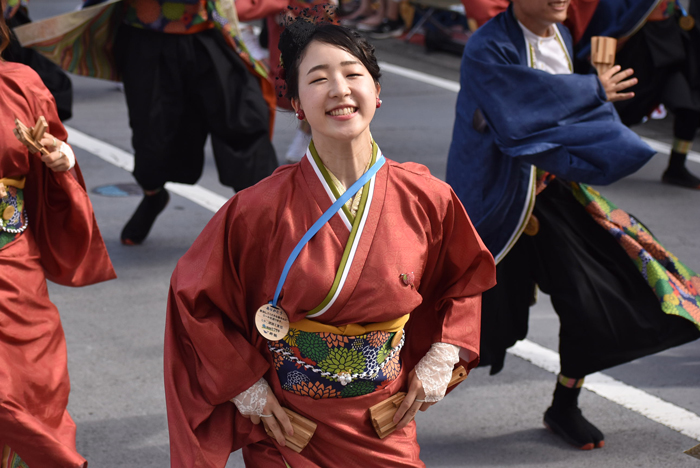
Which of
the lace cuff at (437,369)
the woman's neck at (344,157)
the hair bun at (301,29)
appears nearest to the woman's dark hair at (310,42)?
the hair bun at (301,29)

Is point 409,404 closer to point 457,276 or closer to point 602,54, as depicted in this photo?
point 457,276

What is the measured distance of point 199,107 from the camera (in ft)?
16.7

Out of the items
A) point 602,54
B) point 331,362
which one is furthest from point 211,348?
point 602,54

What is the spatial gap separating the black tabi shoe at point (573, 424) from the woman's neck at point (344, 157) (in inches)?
63.4

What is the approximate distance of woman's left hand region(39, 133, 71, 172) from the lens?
9.20 ft

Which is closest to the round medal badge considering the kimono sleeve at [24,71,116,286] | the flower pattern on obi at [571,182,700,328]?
the kimono sleeve at [24,71,116,286]

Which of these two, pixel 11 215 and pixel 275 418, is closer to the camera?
pixel 275 418

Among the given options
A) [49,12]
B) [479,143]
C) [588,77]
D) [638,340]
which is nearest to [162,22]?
[479,143]

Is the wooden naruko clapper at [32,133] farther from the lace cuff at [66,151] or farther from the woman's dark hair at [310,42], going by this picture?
the woman's dark hair at [310,42]

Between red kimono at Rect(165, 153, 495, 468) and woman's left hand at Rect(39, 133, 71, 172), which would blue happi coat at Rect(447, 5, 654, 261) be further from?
woman's left hand at Rect(39, 133, 71, 172)

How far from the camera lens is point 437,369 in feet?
7.67

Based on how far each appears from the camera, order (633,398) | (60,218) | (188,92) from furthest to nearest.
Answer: (188,92) → (633,398) → (60,218)

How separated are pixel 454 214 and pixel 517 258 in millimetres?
1215

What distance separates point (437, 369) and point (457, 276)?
0.24m
